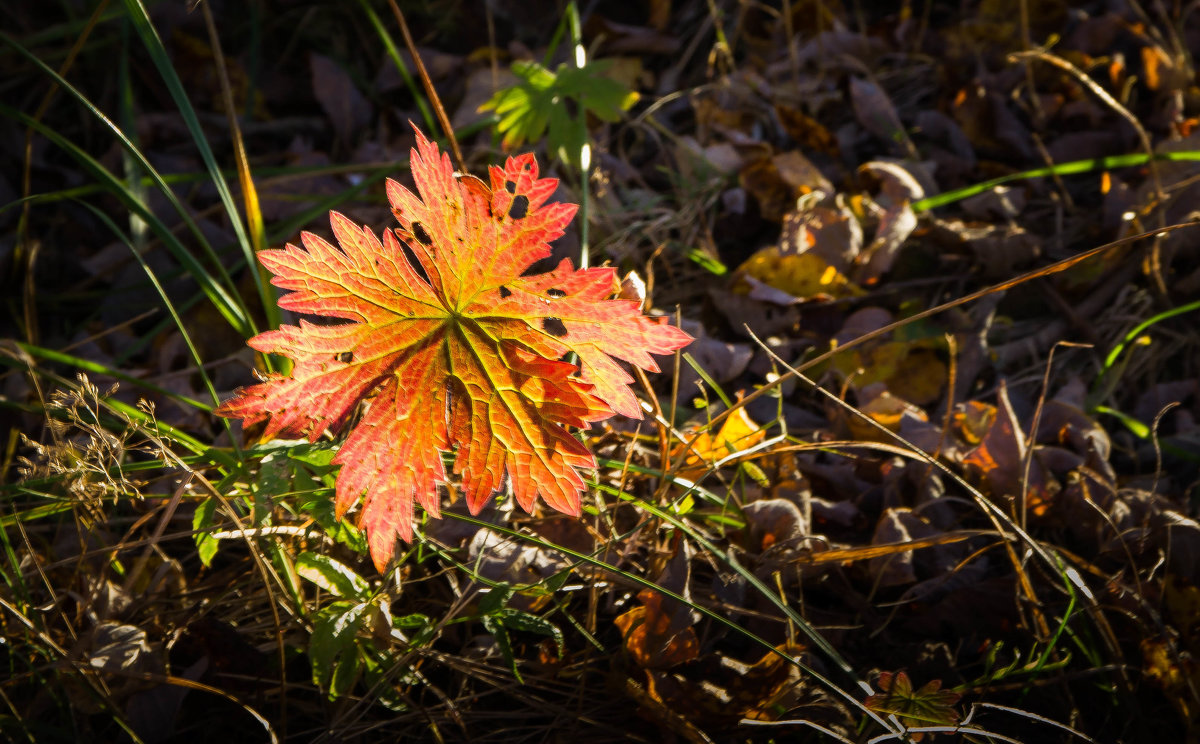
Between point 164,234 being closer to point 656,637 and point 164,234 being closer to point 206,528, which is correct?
point 206,528

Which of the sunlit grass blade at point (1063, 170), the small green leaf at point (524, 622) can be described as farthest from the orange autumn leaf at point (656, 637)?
the sunlit grass blade at point (1063, 170)

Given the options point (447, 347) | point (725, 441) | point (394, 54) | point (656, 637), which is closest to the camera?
point (447, 347)

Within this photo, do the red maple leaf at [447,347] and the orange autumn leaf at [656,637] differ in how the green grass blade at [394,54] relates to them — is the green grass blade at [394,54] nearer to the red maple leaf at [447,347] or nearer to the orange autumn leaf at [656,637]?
the red maple leaf at [447,347]

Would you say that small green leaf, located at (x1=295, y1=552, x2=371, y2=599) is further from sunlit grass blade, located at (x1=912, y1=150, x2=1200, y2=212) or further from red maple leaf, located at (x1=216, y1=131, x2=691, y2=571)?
sunlit grass blade, located at (x1=912, y1=150, x2=1200, y2=212)

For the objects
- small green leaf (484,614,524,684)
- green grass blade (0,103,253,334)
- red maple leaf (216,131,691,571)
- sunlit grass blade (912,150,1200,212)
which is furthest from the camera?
sunlit grass blade (912,150,1200,212)

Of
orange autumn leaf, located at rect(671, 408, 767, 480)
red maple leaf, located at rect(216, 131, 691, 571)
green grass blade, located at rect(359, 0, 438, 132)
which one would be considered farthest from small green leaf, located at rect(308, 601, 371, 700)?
green grass blade, located at rect(359, 0, 438, 132)

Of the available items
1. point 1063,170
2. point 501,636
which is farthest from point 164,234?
point 1063,170

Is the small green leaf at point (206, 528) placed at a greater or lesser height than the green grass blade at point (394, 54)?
lesser

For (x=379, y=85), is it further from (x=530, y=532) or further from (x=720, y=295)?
(x=530, y=532)
